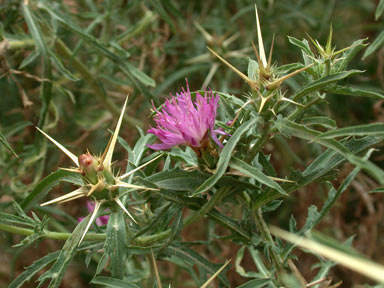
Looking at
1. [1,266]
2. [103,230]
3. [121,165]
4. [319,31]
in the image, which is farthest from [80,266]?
[319,31]

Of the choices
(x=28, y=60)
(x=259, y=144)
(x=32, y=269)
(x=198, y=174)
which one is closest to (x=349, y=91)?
(x=259, y=144)

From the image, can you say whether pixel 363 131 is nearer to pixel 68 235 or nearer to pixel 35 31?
pixel 68 235

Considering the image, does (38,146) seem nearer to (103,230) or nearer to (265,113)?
(103,230)

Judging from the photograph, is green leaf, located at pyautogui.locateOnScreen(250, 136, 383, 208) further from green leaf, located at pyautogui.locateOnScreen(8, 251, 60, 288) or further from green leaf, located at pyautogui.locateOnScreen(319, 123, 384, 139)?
green leaf, located at pyautogui.locateOnScreen(8, 251, 60, 288)

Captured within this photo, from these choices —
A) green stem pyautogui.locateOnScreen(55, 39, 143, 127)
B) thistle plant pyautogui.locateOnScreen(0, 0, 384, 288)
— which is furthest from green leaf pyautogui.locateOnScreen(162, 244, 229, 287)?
green stem pyautogui.locateOnScreen(55, 39, 143, 127)

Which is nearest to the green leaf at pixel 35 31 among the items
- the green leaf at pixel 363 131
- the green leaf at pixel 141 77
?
the green leaf at pixel 141 77
